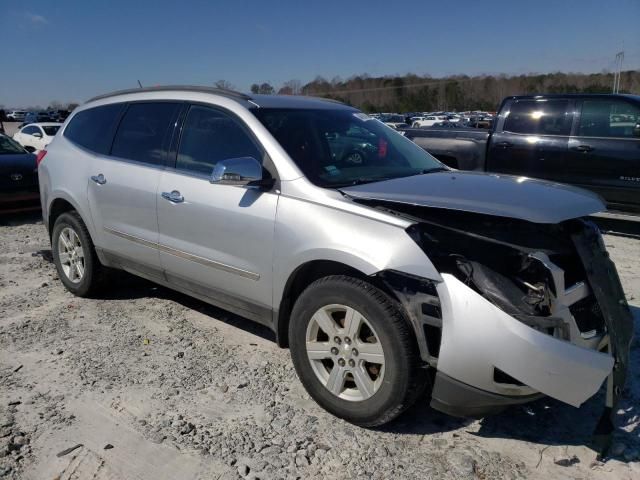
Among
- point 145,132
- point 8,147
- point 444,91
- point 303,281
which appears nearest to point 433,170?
point 303,281

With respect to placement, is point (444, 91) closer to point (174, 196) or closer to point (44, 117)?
point (44, 117)

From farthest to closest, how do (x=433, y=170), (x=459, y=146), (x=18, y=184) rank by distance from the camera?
(x=18, y=184), (x=459, y=146), (x=433, y=170)

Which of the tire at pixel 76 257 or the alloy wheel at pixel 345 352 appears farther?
the tire at pixel 76 257

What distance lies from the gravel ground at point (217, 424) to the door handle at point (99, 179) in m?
1.17

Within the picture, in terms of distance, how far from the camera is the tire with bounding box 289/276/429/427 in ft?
8.88

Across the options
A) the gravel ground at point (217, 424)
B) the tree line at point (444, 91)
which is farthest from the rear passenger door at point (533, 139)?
the tree line at point (444, 91)

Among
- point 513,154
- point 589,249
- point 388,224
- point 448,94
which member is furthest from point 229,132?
point 448,94

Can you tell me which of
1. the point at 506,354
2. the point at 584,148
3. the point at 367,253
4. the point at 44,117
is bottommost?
the point at 506,354

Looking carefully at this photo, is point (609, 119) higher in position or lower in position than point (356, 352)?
higher

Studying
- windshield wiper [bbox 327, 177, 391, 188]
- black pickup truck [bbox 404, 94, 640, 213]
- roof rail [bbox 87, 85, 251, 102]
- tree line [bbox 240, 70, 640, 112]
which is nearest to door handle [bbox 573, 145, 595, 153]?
black pickup truck [bbox 404, 94, 640, 213]

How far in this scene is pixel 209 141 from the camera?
12.4ft

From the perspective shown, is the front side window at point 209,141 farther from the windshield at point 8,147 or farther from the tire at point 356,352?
the windshield at point 8,147

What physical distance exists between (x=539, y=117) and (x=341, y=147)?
5.31 meters

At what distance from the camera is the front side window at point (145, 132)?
410 cm
